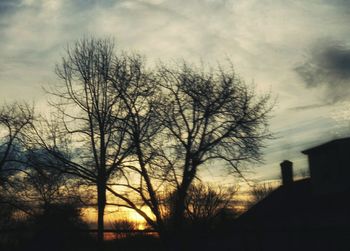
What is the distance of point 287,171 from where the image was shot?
38.9m

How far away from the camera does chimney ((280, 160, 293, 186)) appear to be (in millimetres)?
→ 38606

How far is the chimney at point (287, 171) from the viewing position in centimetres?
3861

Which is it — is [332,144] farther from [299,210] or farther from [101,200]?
[101,200]

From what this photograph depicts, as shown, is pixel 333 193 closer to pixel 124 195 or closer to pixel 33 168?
pixel 124 195

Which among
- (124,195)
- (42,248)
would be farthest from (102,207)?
(42,248)

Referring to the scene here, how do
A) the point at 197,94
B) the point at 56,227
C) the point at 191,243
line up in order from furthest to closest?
1. the point at 197,94
2. the point at 191,243
3. the point at 56,227

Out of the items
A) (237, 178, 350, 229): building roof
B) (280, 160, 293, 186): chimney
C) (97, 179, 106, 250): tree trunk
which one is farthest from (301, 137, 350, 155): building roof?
(97, 179, 106, 250): tree trunk

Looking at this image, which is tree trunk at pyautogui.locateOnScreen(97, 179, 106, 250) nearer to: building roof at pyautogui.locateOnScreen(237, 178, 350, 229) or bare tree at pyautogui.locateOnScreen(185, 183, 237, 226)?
building roof at pyautogui.locateOnScreen(237, 178, 350, 229)

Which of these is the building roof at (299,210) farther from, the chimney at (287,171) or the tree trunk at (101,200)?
the tree trunk at (101,200)

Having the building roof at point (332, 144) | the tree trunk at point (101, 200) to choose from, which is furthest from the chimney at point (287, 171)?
the tree trunk at point (101, 200)

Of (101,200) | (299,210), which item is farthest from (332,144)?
(101,200)

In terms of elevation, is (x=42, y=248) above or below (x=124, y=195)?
below

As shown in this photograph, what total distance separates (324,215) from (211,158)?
8580 millimetres

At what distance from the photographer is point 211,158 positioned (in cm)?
2919
